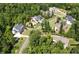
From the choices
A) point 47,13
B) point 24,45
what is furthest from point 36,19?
point 24,45

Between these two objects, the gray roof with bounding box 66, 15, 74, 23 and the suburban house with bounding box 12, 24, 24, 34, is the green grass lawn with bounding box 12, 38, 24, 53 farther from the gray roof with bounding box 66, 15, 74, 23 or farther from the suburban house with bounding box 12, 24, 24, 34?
the gray roof with bounding box 66, 15, 74, 23

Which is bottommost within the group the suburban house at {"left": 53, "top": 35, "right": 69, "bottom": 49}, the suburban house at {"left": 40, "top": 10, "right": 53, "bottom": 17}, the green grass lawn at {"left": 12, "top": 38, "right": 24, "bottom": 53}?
the green grass lawn at {"left": 12, "top": 38, "right": 24, "bottom": 53}

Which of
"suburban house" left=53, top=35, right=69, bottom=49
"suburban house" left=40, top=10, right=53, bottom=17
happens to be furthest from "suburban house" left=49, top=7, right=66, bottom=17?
"suburban house" left=53, top=35, right=69, bottom=49

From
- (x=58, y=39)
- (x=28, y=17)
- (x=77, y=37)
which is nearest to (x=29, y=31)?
(x=28, y=17)

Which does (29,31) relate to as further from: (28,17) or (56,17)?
(56,17)

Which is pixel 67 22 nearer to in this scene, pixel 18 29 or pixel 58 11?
pixel 58 11

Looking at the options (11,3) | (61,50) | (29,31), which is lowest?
(61,50)

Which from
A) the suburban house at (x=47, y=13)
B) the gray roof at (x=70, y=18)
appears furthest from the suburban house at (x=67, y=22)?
the suburban house at (x=47, y=13)
